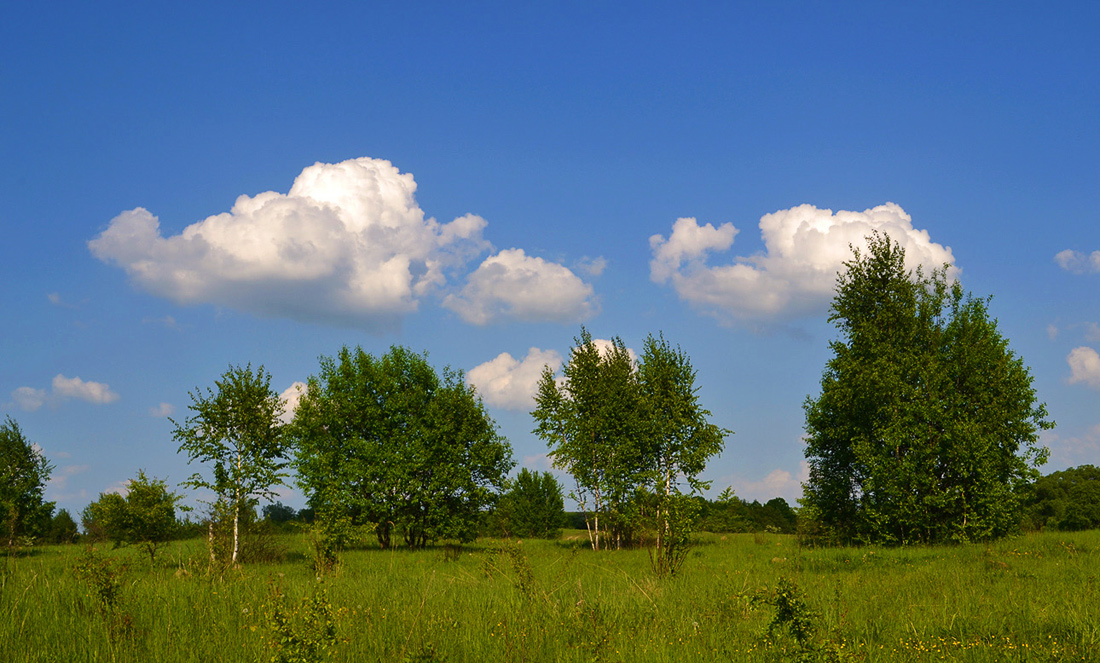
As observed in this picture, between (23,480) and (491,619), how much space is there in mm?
51130

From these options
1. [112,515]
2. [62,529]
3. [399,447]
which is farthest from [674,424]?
[62,529]

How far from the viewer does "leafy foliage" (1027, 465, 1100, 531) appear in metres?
51.4

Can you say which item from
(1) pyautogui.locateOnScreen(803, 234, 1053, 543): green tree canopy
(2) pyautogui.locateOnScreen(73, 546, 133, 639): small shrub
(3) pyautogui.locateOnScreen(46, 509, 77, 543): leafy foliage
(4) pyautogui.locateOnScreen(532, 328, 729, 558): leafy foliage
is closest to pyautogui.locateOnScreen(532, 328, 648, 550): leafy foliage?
(4) pyautogui.locateOnScreen(532, 328, 729, 558): leafy foliage

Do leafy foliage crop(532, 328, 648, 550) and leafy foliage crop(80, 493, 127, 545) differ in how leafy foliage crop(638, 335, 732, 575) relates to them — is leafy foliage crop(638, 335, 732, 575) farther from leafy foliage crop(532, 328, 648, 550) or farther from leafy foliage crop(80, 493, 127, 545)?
leafy foliage crop(80, 493, 127, 545)

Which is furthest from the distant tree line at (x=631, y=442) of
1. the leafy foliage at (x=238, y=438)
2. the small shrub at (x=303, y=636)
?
the small shrub at (x=303, y=636)

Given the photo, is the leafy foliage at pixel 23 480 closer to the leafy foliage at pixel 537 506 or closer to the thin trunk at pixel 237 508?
the thin trunk at pixel 237 508

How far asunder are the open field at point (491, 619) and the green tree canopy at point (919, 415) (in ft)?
60.5

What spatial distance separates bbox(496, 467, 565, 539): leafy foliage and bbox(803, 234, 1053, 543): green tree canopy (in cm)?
3408

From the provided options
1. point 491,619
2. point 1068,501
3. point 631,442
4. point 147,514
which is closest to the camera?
point 491,619

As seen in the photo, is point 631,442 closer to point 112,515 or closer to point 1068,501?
point 112,515

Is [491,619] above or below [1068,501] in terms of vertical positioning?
above

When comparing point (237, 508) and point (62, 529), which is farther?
point (62, 529)

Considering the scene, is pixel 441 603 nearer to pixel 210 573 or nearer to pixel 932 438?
pixel 210 573

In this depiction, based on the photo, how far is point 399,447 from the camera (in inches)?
1462
